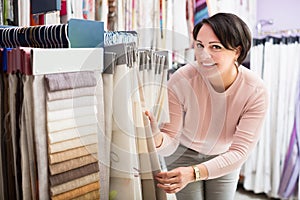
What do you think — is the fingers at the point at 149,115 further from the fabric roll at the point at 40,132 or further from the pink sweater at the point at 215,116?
the fabric roll at the point at 40,132

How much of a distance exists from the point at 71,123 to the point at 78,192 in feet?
0.62

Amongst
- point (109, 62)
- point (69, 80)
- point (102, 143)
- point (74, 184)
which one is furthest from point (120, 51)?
point (74, 184)

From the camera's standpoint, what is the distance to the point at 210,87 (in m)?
1.25

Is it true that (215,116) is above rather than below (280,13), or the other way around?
below

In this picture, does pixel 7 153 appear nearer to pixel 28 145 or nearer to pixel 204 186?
pixel 28 145

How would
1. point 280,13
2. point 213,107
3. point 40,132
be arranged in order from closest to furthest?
point 40,132 < point 213,107 < point 280,13

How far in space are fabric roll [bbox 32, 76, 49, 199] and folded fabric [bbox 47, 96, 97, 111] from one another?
20mm

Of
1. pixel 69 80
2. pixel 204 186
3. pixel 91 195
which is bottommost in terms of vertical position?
pixel 204 186

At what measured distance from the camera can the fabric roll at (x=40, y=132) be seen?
851mm

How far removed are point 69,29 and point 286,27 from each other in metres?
2.47

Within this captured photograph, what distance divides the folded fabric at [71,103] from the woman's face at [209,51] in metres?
0.39

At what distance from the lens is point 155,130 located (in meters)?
1.04

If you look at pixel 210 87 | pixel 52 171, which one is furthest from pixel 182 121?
pixel 52 171

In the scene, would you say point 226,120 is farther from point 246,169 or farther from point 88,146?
point 246,169
